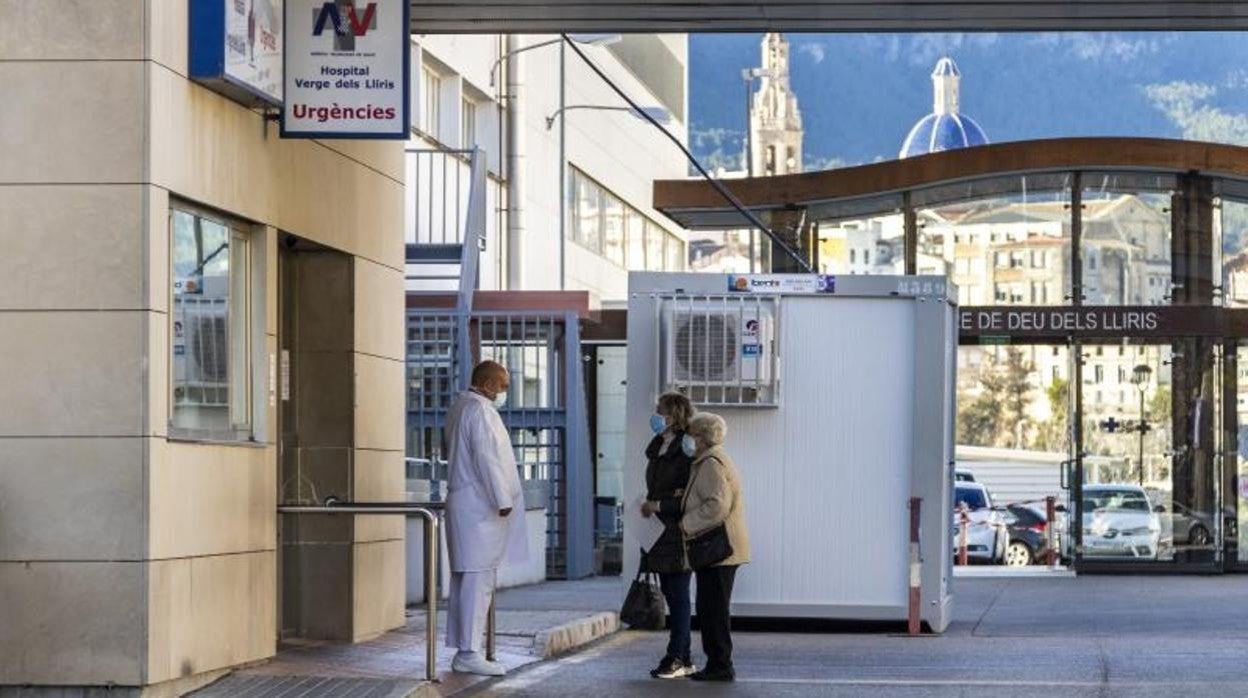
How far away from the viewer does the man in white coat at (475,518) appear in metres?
14.4

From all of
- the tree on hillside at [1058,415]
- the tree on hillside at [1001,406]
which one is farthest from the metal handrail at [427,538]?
the tree on hillside at [1001,406]

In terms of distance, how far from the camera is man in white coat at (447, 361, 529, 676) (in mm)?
14445

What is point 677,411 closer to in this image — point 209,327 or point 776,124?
point 209,327

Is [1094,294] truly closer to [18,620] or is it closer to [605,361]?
[605,361]

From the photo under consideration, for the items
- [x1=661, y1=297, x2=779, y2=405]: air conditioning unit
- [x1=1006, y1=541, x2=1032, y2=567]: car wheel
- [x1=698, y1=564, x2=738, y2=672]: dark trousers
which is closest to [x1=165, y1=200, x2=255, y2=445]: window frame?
[x1=698, y1=564, x2=738, y2=672]: dark trousers

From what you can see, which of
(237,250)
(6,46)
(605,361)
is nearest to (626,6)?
(237,250)

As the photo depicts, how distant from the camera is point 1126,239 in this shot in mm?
30297

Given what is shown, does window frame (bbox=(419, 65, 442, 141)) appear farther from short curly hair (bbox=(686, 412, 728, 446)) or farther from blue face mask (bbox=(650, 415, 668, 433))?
short curly hair (bbox=(686, 412, 728, 446))

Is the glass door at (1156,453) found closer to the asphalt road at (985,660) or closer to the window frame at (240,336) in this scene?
the asphalt road at (985,660)

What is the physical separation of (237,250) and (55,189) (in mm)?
1904

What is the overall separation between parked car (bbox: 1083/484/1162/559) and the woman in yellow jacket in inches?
606

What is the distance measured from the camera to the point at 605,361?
3112 cm

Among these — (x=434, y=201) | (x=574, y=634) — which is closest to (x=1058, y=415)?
(x=434, y=201)

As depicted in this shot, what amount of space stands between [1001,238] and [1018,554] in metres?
10.4
